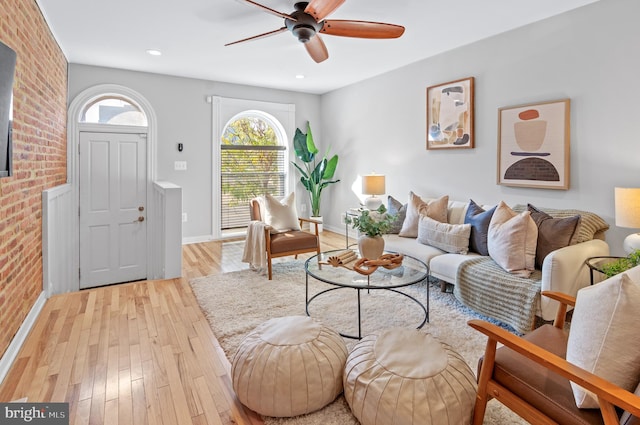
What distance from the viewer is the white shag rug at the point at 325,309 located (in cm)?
250

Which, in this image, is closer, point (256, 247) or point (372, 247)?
point (372, 247)

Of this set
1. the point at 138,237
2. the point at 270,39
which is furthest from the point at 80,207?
the point at 270,39

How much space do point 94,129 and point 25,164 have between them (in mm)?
2429

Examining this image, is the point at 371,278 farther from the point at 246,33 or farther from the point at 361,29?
the point at 246,33

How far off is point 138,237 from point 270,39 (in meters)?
3.19

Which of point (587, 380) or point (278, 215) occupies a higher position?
point (278, 215)

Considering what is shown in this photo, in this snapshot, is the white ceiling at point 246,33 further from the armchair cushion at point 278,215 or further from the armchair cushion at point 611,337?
the armchair cushion at point 611,337

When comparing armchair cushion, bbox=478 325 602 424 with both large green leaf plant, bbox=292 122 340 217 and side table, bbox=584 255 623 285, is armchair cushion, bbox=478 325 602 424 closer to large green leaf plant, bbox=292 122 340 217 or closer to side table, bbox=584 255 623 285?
side table, bbox=584 255 623 285

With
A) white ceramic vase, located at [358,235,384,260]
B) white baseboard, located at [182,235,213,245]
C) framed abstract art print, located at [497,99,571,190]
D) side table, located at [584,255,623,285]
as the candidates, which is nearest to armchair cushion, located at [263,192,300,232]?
white ceramic vase, located at [358,235,384,260]

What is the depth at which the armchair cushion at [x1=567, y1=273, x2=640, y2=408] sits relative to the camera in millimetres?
1105

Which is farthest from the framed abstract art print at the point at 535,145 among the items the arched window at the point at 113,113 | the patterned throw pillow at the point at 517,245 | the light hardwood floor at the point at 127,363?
the arched window at the point at 113,113

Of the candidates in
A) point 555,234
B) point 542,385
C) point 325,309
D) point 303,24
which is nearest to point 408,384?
point 542,385

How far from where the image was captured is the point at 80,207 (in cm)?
464

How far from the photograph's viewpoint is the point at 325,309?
2.98 meters
